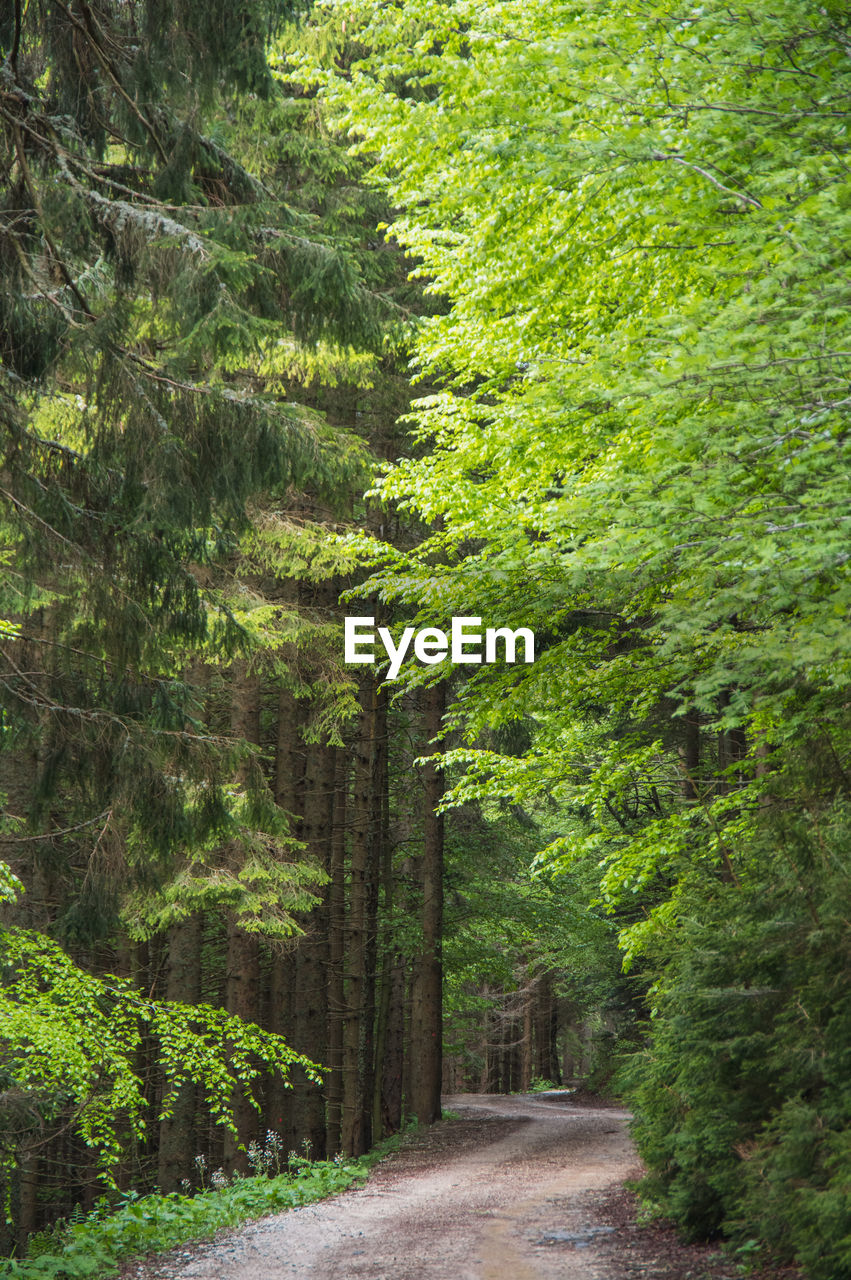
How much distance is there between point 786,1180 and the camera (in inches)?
195

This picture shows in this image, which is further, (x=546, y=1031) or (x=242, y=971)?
(x=546, y=1031)

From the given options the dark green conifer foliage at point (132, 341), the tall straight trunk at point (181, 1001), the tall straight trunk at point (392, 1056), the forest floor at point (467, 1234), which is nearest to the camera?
the forest floor at point (467, 1234)

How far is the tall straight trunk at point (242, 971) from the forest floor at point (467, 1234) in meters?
1.87

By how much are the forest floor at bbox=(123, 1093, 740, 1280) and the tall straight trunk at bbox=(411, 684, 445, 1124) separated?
124 inches

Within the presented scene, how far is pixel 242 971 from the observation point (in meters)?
12.8

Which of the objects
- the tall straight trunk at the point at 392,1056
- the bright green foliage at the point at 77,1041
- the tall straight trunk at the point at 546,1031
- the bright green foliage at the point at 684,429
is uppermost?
the bright green foliage at the point at 684,429

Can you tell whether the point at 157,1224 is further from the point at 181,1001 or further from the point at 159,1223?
the point at 181,1001

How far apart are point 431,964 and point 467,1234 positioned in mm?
8572

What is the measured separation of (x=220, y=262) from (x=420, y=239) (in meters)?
3.71

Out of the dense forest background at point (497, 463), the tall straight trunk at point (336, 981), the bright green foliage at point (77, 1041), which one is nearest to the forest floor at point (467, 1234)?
the dense forest background at point (497, 463)

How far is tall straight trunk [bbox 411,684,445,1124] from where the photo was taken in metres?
16.5

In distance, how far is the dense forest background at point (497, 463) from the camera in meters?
5.16

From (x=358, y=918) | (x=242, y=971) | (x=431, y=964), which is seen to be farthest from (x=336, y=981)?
(x=242, y=971)

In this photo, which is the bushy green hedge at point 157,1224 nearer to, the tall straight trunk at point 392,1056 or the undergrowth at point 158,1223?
the undergrowth at point 158,1223
